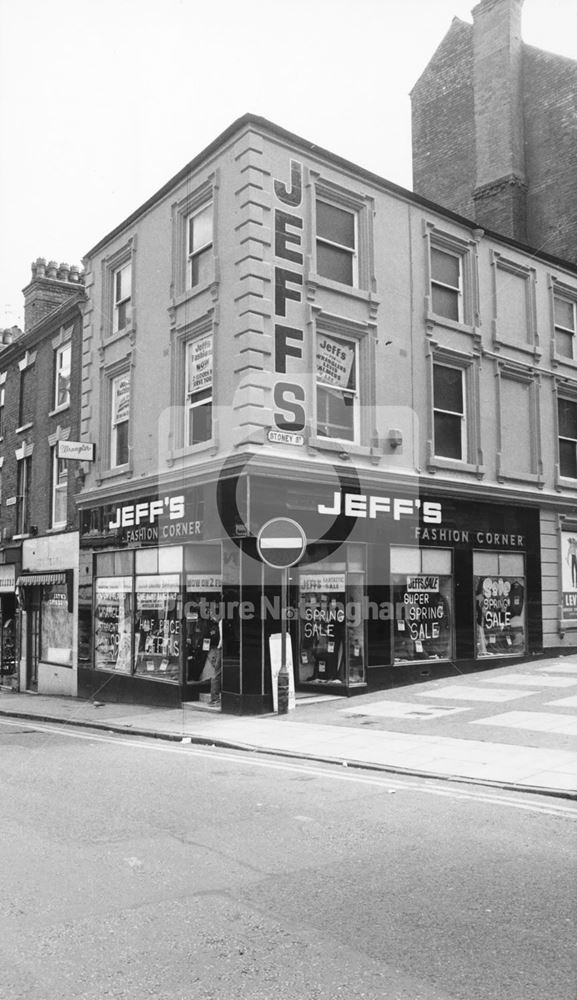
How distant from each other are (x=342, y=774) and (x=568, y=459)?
14.6 m

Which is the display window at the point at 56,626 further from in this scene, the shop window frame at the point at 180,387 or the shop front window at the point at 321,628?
the shop front window at the point at 321,628

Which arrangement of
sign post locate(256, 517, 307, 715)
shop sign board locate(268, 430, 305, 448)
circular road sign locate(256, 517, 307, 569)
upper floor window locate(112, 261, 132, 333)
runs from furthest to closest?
upper floor window locate(112, 261, 132, 333), shop sign board locate(268, 430, 305, 448), circular road sign locate(256, 517, 307, 569), sign post locate(256, 517, 307, 715)

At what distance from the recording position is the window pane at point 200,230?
56.3 feet

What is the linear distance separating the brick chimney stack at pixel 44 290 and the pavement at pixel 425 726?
493 inches

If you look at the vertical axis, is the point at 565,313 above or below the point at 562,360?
above

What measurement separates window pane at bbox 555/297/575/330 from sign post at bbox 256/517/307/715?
35.4 ft

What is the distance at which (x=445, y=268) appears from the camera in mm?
19547

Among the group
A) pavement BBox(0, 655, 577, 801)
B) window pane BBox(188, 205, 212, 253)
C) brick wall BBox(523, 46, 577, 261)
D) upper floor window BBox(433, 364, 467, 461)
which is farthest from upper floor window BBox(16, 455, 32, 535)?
brick wall BBox(523, 46, 577, 261)

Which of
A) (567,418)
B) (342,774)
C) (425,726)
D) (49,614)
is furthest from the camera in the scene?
(49,614)

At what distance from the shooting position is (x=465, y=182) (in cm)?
2653

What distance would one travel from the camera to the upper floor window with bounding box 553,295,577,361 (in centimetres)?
2212

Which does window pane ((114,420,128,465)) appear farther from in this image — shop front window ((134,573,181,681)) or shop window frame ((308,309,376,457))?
shop window frame ((308,309,376,457))

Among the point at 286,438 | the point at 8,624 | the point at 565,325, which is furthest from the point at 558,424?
the point at 8,624

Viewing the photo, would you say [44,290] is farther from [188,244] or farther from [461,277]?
[461,277]
